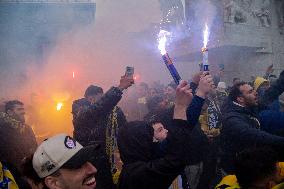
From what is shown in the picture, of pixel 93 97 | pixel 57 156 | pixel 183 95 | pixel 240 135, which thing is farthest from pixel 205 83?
pixel 93 97

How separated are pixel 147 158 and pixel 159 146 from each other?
0.51ft

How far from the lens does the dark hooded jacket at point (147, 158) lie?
93.3 inches

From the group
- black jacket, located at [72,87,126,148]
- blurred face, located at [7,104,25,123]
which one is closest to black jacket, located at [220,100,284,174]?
black jacket, located at [72,87,126,148]

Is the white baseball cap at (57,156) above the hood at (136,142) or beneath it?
Result: above

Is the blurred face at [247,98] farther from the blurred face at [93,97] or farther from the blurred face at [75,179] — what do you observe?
the blurred face at [75,179]

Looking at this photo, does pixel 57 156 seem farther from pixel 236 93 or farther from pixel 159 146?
pixel 236 93

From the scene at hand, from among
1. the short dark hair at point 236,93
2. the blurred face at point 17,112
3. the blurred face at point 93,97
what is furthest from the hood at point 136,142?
the blurred face at point 17,112

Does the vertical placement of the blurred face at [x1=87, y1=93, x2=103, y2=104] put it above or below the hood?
above

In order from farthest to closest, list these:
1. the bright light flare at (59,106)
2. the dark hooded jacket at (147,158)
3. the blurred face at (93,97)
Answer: the bright light flare at (59,106) → the blurred face at (93,97) → the dark hooded jacket at (147,158)

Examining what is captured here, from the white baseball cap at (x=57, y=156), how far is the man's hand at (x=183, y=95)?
0.75 metres

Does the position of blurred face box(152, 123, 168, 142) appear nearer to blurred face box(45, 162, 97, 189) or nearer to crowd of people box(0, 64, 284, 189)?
crowd of people box(0, 64, 284, 189)

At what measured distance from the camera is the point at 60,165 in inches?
85.0

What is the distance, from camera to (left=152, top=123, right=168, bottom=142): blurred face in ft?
10.9

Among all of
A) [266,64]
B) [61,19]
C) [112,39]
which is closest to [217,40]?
[266,64]
